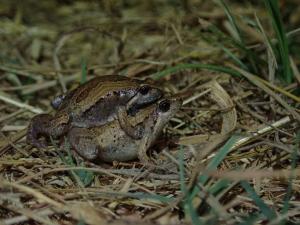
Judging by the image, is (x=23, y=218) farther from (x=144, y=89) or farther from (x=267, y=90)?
(x=267, y=90)

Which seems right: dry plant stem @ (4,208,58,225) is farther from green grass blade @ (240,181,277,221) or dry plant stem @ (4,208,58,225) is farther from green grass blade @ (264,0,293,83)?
green grass blade @ (264,0,293,83)

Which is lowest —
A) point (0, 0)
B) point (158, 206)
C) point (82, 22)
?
point (158, 206)

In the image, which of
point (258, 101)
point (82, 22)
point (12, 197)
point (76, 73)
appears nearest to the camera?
point (12, 197)

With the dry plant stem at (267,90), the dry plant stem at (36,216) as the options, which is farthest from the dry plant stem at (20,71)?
the dry plant stem at (36,216)

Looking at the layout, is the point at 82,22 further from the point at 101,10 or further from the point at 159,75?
the point at 159,75

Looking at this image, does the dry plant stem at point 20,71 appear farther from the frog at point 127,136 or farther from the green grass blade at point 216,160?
the green grass blade at point 216,160

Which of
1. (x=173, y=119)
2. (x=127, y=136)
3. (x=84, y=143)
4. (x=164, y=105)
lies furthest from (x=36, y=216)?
(x=173, y=119)

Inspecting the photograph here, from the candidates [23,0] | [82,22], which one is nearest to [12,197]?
[82,22]
